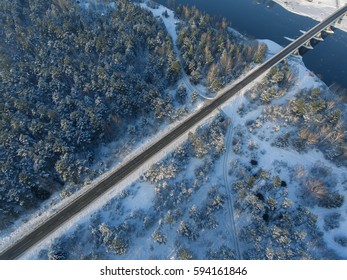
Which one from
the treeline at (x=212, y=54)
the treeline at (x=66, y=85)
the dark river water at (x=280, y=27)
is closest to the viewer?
the treeline at (x=66, y=85)

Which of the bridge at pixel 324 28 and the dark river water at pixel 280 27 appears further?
the bridge at pixel 324 28

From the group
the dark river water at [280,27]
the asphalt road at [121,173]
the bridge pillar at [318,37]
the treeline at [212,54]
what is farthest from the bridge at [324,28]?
the treeline at [212,54]

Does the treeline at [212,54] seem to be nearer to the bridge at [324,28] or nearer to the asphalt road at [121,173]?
the asphalt road at [121,173]

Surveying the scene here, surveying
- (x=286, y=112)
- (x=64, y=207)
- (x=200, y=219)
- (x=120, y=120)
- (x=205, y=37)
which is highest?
(x=205, y=37)

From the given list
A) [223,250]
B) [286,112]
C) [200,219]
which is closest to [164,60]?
[286,112]

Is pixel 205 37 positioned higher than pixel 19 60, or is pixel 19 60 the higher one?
pixel 205 37

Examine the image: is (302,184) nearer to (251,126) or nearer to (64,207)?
(251,126)

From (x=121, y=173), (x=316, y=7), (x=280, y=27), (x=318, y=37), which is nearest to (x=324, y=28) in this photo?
(x=318, y=37)
